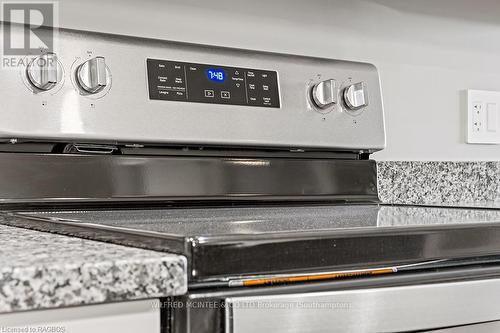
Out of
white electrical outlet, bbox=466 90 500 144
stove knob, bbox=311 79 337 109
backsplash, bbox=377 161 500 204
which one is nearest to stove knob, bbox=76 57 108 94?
stove knob, bbox=311 79 337 109

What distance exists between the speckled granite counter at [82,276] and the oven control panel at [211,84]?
1.58 ft

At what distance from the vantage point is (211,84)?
3.52 ft

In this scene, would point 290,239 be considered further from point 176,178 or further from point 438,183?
point 438,183

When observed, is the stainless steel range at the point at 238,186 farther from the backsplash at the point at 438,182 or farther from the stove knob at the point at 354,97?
the backsplash at the point at 438,182

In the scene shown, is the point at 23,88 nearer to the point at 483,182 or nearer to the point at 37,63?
the point at 37,63

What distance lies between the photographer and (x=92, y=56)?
38.6 inches

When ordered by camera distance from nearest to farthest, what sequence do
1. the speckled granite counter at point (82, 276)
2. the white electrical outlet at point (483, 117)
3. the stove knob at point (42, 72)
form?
the speckled granite counter at point (82, 276)
the stove knob at point (42, 72)
the white electrical outlet at point (483, 117)

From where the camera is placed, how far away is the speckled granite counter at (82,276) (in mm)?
490

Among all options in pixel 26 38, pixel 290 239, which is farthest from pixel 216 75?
pixel 290 239

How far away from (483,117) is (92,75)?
0.98m

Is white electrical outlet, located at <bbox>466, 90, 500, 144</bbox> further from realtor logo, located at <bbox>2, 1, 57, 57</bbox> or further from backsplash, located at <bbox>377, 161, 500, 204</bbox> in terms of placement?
realtor logo, located at <bbox>2, 1, 57, 57</bbox>

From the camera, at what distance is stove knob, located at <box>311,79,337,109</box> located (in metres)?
1.15

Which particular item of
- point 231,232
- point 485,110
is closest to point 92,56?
point 231,232

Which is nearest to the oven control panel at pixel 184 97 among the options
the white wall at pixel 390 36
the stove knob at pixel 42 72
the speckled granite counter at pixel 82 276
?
the stove knob at pixel 42 72
